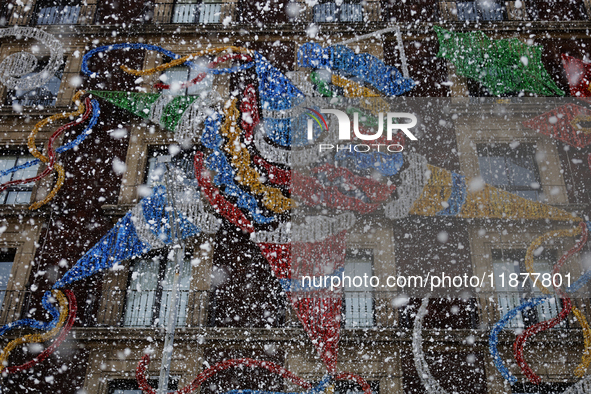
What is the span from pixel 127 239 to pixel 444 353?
6264 mm

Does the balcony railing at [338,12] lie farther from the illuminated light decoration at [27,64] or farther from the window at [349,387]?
the window at [349,387]

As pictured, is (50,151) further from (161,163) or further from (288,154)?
(288,154)

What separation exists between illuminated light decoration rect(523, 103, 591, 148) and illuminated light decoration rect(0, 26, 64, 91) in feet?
35.5

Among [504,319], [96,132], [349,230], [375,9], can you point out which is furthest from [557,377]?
[96,132]

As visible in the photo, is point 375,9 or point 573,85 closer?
point 573,85

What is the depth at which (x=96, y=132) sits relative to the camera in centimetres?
1101

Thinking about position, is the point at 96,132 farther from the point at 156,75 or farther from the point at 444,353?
the point at 444,353

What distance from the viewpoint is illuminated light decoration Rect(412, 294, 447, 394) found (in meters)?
8.68

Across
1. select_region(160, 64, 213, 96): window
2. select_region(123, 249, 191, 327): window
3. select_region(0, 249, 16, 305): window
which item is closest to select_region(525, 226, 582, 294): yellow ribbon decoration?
select_region(123, 249, 191, 327): window

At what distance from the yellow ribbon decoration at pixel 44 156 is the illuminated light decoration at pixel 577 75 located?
10883mm

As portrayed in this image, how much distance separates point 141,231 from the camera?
32.1 ft

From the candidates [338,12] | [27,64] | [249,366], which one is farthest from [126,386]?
[338,12]

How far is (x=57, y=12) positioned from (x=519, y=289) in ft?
41.2

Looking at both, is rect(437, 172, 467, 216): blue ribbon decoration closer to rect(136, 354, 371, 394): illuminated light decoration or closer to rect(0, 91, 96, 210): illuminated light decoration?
rect(136, 354, 371, 394): illuminated light decoration
